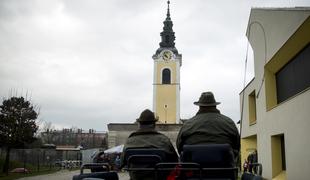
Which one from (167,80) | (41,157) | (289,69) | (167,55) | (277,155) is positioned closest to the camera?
(289,69)

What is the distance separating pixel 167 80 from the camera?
221 feet

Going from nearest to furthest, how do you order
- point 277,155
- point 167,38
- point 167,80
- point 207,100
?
point 207,100, point 277,155, point 167,80, point 167,38

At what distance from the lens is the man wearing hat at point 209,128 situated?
5.42m

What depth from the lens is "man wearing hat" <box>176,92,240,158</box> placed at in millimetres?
5418

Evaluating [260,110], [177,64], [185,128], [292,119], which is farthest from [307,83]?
[177,64]

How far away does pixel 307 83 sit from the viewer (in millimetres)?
16094

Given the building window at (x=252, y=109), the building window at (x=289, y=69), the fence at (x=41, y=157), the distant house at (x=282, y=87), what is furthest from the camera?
the fence at (x=41, y=157)

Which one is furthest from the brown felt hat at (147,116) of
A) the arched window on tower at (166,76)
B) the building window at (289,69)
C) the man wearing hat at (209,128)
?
the arched window on tower at (166,76)

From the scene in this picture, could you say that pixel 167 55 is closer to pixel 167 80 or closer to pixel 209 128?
pixel 167 80

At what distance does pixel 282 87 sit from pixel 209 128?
620 inches

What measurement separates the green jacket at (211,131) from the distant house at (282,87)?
9597 mm

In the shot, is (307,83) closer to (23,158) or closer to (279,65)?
(279,65)

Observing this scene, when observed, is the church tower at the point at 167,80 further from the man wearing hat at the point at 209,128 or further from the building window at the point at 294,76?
the man wearing hat at the point at 209,128

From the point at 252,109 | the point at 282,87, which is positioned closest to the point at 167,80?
the point at 252,109
